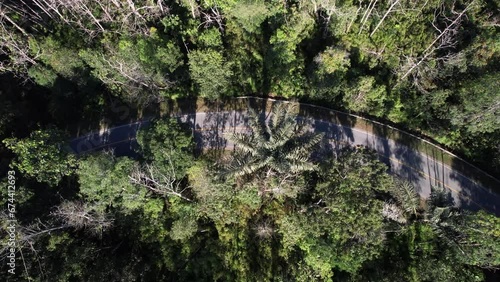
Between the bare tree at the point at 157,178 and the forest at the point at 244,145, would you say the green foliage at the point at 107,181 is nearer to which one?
the forest at the point at 244,145

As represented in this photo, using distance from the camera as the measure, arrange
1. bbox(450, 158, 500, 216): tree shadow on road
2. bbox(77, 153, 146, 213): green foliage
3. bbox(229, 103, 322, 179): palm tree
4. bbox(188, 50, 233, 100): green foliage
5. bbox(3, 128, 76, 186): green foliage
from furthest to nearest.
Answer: bbox(450, 158, 500, 216): tree shadow on road < bbox(188, 50, 233, 100): green foliage < bbox(3, 128, 76, 186): green foliage < bbox(77, 153, 146, 213): green foliage < bbox(229, 103, 322, 179): palm tree

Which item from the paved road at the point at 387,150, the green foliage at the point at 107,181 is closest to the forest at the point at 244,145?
the green foliage at the point at 107,181

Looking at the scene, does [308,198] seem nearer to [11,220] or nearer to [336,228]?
[336,228]

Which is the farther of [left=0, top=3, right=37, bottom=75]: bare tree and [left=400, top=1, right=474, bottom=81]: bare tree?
[left=0, top=3, right=37, bottom=75]: bare tree

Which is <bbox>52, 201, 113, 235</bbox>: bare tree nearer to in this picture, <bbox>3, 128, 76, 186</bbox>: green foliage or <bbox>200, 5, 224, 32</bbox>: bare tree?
<bbox>3, 128, 76, 186</bbox>: green foliage

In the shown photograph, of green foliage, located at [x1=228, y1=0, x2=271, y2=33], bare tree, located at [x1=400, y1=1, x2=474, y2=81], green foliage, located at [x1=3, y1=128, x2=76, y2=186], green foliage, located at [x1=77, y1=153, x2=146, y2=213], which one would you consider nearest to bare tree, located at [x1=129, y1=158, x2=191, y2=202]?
green foliage, located at [x1=77, y1=153, x2=146, y2=213]

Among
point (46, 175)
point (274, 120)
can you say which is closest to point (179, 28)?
point (274, 120)
